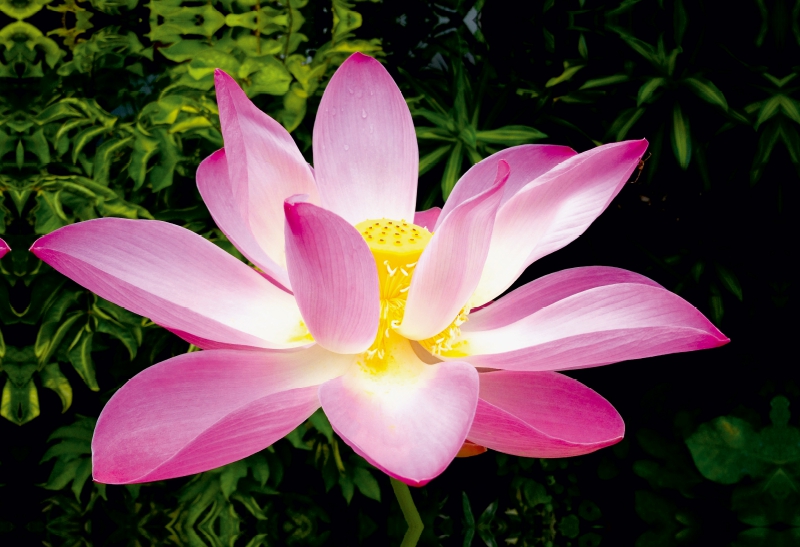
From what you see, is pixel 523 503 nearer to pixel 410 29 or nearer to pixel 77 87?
pixel 410 29

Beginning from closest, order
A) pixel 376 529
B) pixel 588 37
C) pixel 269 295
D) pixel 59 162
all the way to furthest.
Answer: pixel 269 295
pixel 59 162
pixel 588 37
pixel 376 529

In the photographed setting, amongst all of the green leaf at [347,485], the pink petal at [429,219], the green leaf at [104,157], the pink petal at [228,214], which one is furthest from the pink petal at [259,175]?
the green leaf at [347,485]

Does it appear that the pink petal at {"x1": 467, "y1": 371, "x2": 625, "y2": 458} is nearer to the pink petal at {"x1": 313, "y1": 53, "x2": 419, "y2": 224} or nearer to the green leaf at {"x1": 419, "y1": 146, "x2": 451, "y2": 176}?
the pink petal at {"x1": 313, "y1": 53, "x2": 419, "y2": 224}

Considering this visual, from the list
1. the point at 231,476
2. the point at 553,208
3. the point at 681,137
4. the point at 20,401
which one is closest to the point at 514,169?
the point at 553,208

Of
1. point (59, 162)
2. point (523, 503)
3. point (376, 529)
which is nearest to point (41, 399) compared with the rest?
point (59, 162)

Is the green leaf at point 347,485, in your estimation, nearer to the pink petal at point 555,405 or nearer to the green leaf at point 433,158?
the green leaf at point 433,158

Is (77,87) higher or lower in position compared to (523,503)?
higher

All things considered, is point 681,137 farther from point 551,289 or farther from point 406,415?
point 406,415
